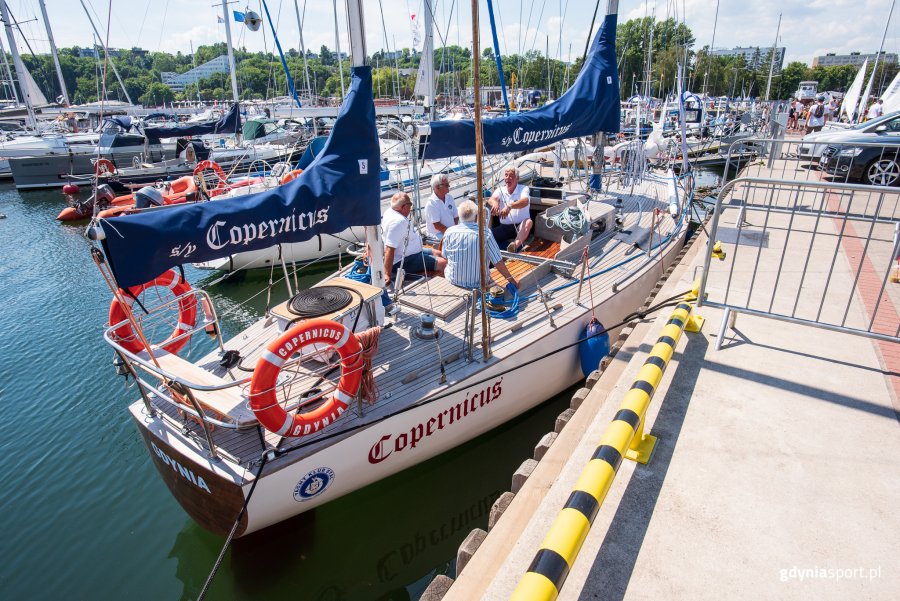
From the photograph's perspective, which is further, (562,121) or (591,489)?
(562,121)

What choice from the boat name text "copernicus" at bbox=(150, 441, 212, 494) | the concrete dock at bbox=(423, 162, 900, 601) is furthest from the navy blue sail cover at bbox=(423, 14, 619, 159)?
the boat name text "copernicus" at bbox=(150, 441, 212, 494)

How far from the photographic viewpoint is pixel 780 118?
1738 cm

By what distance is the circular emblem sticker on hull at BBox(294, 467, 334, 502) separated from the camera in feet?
13.4

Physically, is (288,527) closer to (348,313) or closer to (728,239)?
(348,313)

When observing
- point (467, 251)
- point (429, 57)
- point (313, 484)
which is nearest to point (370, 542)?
point (313, 484)

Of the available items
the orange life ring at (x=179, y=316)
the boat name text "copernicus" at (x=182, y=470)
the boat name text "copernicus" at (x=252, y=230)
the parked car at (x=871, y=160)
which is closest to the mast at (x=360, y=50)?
the boat name text "copernicus" at (x=252, y=230)

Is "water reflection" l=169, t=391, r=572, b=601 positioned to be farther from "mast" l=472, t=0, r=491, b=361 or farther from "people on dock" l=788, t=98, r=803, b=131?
"people on dock" l=788, t=98, r=803, b=131

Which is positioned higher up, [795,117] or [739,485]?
[795,117]

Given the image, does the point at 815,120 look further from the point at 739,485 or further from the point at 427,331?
the point at 739,485

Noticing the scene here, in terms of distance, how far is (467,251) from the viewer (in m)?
5.80

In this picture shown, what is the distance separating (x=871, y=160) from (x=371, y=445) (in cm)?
1275

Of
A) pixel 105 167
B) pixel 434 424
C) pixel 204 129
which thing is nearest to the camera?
pixel 434 424

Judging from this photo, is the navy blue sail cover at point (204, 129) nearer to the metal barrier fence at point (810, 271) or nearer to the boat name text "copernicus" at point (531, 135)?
the boat name text "copernicus" at point (531, 135)

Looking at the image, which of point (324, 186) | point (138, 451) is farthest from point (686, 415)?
point (138, 451)
